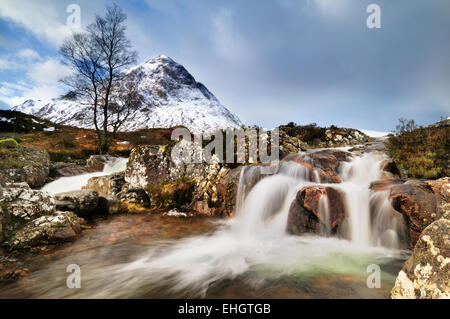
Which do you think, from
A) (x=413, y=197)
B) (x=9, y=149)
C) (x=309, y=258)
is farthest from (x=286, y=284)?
(x=9, y=149)

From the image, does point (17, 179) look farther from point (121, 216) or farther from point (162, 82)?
point (162, 82)

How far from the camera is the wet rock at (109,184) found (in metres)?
9.22

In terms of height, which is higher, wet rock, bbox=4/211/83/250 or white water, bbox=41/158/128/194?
white water, bbox=41/158/128/194

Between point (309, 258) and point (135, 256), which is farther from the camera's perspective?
point (135, 256)

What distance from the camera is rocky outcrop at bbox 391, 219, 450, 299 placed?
1.94 metres

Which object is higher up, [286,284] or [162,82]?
[162,82]

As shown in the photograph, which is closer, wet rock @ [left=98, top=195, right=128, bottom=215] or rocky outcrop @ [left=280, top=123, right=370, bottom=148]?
wet rock @ [left=98, top=195, right=128, bottom=215]

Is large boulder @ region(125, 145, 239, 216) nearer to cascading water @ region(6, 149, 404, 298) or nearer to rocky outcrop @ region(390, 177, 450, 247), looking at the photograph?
cascading water @ region(6, 149, 404, 298)

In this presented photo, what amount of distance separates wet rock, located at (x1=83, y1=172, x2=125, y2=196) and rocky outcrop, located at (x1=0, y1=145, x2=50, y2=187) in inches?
139

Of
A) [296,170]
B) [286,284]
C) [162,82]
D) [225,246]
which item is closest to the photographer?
[286,284]

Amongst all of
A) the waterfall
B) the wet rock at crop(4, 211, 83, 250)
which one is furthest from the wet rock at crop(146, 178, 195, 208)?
the wet rock at crop(4, 211, 83, 250)

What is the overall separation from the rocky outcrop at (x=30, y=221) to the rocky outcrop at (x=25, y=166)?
6355 mm

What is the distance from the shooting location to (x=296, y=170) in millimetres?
6609
